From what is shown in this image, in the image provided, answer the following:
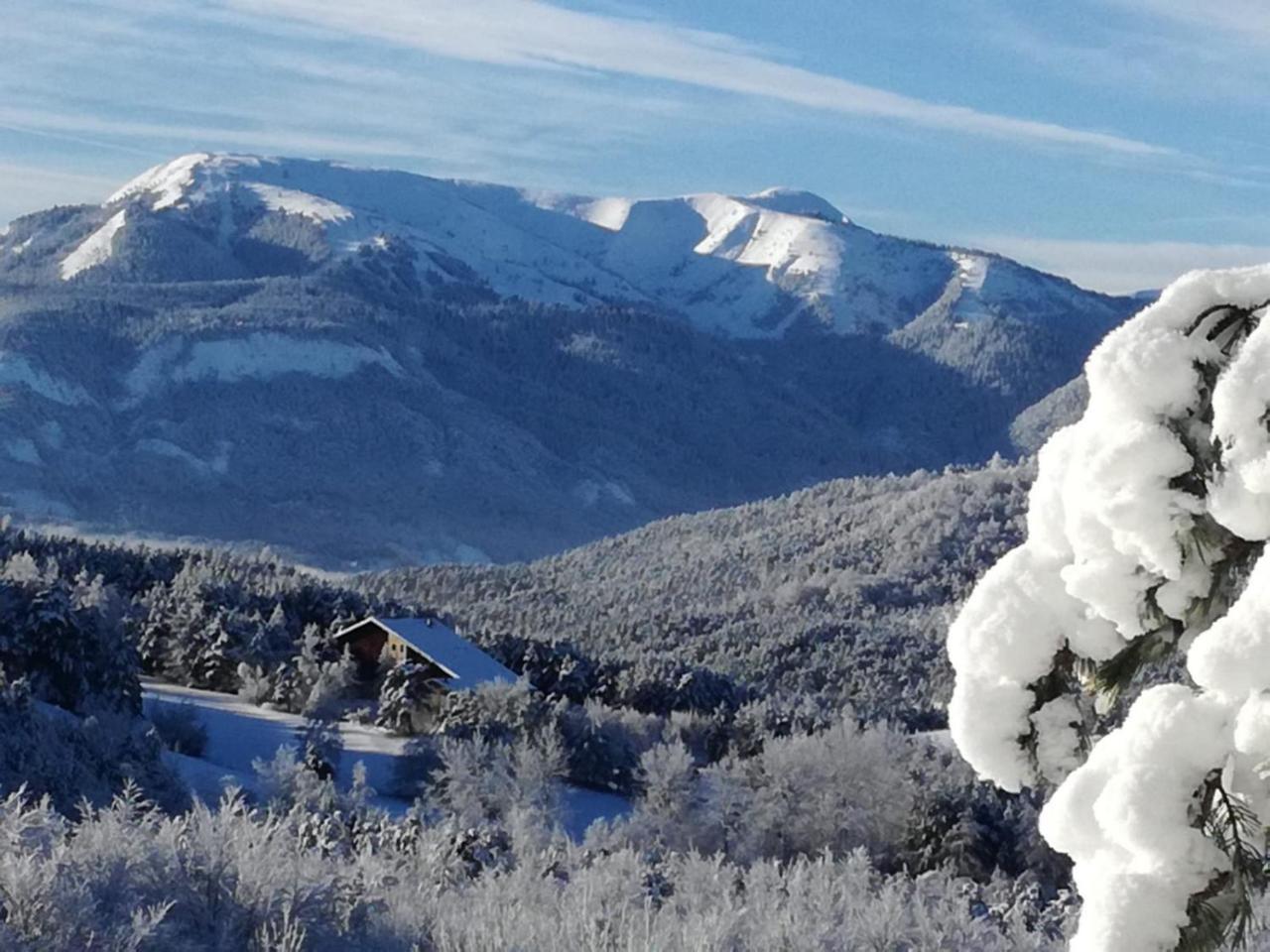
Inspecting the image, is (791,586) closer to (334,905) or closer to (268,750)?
(268,750)

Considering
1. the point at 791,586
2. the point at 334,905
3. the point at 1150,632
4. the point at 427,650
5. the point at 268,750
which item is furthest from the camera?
the point at 791,586

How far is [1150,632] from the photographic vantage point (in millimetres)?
4512

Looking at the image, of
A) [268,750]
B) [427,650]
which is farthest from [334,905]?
[427,650]

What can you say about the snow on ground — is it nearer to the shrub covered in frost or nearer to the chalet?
the chalet

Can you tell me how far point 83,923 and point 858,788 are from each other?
27.1 meters

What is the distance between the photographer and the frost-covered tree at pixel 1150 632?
12.9ft

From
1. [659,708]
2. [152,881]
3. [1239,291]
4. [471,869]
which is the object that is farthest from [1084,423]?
[659,708]

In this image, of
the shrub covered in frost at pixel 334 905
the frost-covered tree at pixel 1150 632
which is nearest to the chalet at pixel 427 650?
the shrub covered in frost at pixel 334 905

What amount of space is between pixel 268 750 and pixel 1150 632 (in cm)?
3335

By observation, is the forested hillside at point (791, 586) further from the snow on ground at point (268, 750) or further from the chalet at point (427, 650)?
the snow on ground at point (268, 750)

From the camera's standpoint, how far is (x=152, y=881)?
8.76 m

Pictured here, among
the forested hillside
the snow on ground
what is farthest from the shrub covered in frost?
the forested hillside

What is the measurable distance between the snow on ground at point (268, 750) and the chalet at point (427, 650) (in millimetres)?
3899

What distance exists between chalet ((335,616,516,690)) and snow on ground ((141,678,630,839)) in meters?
3.90
